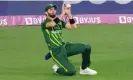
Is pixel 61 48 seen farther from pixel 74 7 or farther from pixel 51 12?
pixel 74 7

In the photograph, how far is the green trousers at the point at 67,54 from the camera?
968cm

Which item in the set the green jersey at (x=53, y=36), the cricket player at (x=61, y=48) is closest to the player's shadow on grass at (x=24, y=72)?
the cricket player at (x=61, y=48)

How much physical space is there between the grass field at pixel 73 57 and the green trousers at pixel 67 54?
0.16m

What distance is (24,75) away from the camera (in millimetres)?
9750

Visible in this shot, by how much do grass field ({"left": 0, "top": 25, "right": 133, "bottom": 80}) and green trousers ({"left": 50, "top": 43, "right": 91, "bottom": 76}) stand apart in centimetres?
16

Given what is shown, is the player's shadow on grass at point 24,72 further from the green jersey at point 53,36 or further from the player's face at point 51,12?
the player's face at point 51,12

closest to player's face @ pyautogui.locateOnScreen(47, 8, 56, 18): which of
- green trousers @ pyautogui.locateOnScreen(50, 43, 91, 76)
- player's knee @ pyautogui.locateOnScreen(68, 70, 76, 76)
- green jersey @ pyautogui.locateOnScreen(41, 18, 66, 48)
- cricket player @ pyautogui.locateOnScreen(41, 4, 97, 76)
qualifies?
cricket player @ pyautogui.locateOnScreen(41, 4, 97, 76)

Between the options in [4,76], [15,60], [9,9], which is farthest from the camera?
[9,9]

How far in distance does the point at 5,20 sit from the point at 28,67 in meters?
9.41

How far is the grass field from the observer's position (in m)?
9.86

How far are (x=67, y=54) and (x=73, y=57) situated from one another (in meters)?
2.32

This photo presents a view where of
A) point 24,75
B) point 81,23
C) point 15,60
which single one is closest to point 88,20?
point 81,23

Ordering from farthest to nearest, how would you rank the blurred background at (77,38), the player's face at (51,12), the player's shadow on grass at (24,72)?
the blurred background at (77,38), the player's shadow on grass at (24,72), the player's face at (51,12)

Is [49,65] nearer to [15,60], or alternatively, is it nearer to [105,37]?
[15,60]
